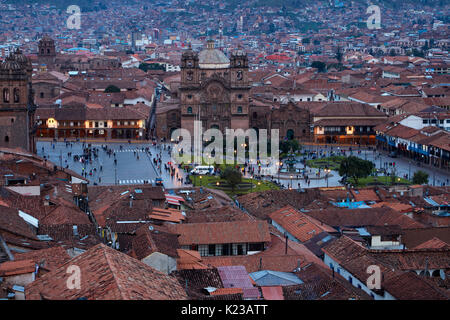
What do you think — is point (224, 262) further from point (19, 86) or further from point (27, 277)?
point (19, 86)

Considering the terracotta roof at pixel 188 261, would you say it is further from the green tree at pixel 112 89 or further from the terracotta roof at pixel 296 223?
the green tree at pixel 112 89

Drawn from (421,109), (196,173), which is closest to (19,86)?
(196,173)

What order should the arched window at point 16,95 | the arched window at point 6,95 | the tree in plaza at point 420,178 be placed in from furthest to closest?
the arched window at point 16,95 → the arched window at point 6,95 → the tree in plaza at point 420,178

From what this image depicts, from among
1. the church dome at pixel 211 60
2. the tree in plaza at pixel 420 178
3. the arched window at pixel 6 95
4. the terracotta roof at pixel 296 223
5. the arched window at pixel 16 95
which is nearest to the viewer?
the terracotta roof at pixel 296 223

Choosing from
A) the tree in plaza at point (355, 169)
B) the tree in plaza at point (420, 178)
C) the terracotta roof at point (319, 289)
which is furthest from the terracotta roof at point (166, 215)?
the tree in plaza at point (420, 178)

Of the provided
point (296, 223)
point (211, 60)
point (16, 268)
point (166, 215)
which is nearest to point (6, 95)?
point (166, 215)

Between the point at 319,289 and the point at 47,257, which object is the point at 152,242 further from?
the point at 319,289
